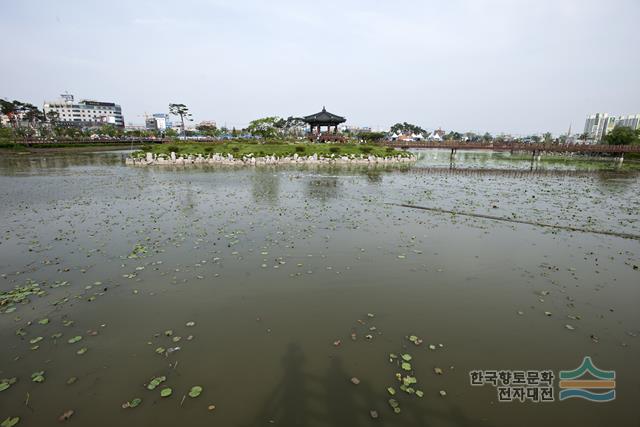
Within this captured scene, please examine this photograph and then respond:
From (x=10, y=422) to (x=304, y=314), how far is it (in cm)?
493

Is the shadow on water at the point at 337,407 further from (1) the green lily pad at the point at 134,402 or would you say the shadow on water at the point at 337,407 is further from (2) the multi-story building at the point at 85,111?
(2) the multi-story building at the point at 85,111

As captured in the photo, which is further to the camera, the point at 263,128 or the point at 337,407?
the point at 263,128

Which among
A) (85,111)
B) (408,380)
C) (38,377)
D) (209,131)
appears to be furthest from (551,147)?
(85,111)

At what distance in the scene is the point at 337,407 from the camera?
4.70 meters

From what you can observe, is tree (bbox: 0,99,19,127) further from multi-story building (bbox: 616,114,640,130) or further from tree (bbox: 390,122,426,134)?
multi-story building (bbox: 616,114,640,130)

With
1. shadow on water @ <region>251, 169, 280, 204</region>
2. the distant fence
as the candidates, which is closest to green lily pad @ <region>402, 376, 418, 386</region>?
shadow on water @ <region>251, 169, 280, 204</region>

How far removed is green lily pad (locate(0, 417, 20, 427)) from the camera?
427 centimetres

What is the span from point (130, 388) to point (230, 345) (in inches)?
67.5

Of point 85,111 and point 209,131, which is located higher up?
point 85,111

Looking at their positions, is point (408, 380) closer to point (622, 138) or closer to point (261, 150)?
point (261, 150)

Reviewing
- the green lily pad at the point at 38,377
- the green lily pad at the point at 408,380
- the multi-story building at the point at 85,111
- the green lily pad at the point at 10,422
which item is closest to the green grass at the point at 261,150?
the green lily pad at the point at 38,377

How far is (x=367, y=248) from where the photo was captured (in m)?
11.0

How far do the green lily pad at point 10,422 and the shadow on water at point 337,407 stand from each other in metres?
3.37

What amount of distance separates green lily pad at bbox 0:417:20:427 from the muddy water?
137 mm
